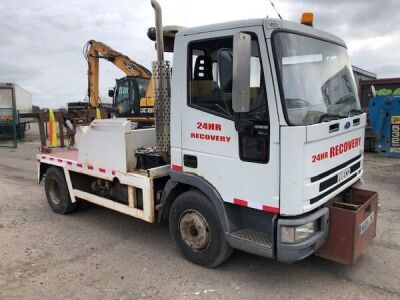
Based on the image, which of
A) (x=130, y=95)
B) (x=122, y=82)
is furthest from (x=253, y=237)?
(x=122, y=82)

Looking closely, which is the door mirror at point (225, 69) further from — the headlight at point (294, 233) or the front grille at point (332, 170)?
the headlight at point (294, 233)

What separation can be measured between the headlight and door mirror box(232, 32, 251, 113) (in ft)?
3.64

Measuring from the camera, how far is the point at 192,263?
4.24 meters

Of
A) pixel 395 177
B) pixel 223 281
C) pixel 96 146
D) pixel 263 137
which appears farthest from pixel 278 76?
pixel 395 177

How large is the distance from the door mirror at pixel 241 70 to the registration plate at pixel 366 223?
167 cm

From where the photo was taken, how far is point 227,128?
11.9 feet

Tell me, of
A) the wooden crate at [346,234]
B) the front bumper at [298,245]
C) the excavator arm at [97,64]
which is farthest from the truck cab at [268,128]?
the excavator arm at [97,64]

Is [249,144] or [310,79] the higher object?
[310,79]

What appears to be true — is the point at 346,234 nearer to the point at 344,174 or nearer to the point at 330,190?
the point at 330,190

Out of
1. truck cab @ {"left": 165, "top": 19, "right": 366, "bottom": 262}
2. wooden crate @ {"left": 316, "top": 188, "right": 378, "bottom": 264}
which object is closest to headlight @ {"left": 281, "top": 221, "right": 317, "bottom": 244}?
truck cab @ {"left": 165, "top": 19, "right": 366, "bottom": 262}

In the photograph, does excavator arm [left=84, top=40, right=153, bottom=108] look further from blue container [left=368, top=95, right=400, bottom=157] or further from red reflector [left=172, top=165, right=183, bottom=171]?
red reflector [left=172, top=165, right=183, bottom=171]

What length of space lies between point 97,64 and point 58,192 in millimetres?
9213

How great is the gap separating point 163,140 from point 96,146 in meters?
1.14

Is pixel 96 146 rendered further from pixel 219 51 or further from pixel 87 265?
pixel 219 51
